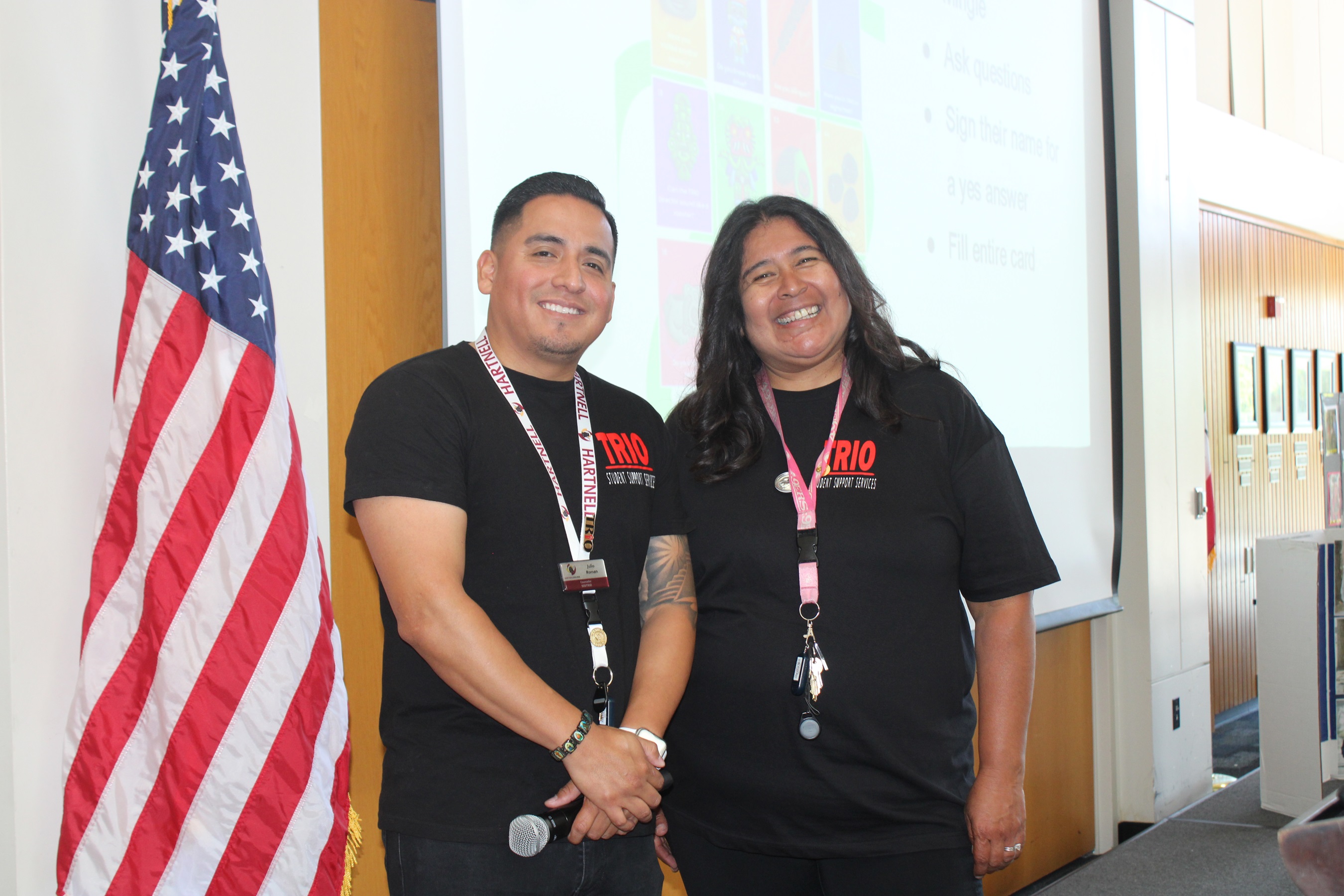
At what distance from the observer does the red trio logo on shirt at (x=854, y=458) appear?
5.32 feet

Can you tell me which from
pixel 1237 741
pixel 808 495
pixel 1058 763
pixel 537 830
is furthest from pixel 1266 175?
pixel 537 830

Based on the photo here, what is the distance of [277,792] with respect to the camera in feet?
5.07

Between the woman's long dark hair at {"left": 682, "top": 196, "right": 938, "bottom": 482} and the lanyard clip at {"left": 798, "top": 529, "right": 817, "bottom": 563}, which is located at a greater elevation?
the woman's long dark hair at {"left": 682, "top": 196, "right": 938, "bottom": 482}

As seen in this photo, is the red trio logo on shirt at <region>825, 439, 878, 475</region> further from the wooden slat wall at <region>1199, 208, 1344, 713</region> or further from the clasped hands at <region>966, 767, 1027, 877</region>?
the wooden slat wall at <region>1199, 208, 1344, 713</region>

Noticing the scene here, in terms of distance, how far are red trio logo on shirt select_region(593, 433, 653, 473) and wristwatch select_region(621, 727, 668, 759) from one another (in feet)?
1.33

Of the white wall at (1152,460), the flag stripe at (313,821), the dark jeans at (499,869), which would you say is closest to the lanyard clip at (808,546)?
the dark jeans at (499,869)

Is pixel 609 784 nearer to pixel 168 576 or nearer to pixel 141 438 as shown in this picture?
pixel 168 576

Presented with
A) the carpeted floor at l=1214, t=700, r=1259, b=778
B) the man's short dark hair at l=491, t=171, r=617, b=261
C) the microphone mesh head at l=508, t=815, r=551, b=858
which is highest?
the man's short dark hair at l=491, t=171, r=617, b=261

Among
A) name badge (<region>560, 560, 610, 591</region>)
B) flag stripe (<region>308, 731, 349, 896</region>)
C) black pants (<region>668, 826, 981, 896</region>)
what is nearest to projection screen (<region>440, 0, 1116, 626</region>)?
name badge (<region>560, 560, 610, 591</region>)

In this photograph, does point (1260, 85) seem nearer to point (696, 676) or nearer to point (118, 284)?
point (696, 676)

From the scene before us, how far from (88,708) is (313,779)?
0.35m

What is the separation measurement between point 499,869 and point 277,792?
437mm

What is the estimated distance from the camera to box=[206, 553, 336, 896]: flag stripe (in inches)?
59.5

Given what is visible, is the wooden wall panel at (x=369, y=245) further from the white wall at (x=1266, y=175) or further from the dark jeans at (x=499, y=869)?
the white wall at (x=1266, y=175)
